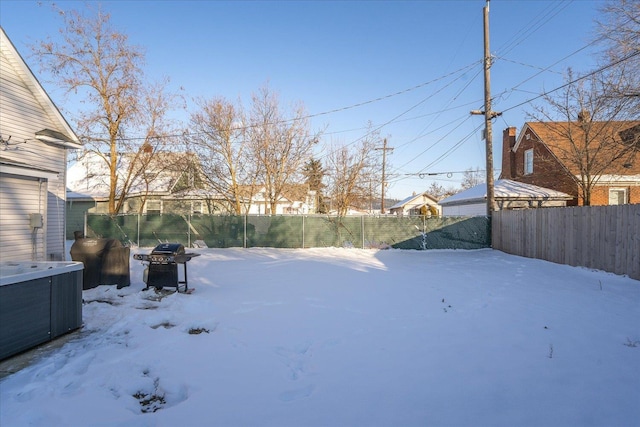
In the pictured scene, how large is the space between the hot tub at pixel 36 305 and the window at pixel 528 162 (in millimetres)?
27117

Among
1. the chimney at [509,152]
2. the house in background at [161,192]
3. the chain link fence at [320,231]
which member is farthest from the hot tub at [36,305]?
the chimney at [509,152]

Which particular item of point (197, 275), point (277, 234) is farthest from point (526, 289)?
point (277, 234)

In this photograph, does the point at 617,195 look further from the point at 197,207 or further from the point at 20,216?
the point at 20,216

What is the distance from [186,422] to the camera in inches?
116

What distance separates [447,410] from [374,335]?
6.63ft

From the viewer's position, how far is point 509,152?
27.5 meters

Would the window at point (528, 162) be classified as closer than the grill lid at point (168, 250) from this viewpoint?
No

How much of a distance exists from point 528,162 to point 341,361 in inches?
1028

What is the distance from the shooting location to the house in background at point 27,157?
32.0ft

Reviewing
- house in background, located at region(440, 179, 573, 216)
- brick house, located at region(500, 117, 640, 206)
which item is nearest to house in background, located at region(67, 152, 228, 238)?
house in background, located at region(440, 179, 573, 216)

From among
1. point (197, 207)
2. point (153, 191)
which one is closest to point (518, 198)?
point (197, 207)

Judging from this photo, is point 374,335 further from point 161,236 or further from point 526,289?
point 161,236

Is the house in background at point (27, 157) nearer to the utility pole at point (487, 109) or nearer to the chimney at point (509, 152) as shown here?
the utility pole at point (487, 109)

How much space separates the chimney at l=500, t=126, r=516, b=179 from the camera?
27312mm
